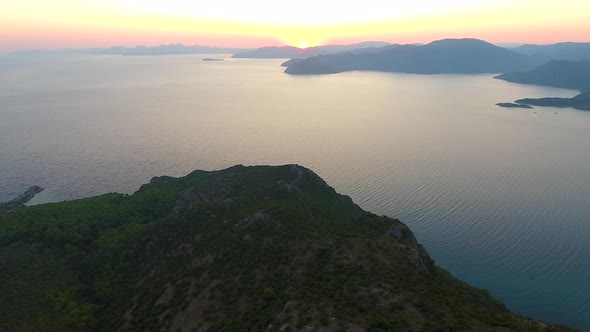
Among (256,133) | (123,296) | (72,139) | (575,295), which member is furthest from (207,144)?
(575,295)

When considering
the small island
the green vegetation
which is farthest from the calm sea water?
the green vegetation

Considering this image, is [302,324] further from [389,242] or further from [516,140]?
[516,140]

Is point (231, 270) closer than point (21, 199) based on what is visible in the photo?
Yes

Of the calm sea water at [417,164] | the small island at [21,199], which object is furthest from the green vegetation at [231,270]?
the small island at [21,199]

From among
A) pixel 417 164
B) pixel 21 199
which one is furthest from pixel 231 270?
pixel 417 164

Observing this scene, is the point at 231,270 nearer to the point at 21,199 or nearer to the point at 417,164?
the point at 21,199

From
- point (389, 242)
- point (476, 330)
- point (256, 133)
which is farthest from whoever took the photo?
point (256, 133)
